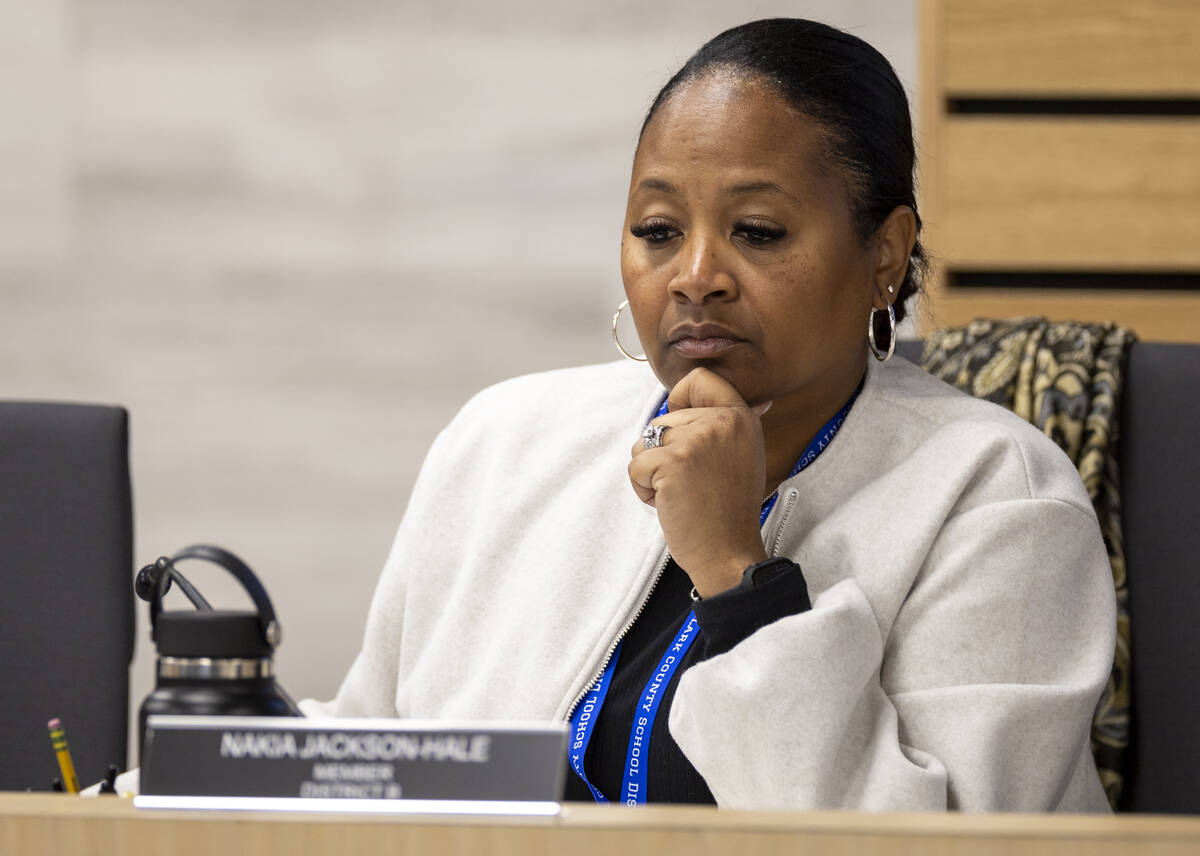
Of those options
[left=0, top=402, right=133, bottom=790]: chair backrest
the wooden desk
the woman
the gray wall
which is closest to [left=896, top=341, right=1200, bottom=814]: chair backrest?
the woman

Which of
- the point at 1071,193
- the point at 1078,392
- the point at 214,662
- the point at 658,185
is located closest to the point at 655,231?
the point at 658,185

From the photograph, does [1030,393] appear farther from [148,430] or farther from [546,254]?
[148,430]

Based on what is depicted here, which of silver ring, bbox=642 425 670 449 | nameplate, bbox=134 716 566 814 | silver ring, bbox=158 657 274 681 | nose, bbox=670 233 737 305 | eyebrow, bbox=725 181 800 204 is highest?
eyebrow, bbox=725 181 800 204

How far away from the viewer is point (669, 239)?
127 centimetres

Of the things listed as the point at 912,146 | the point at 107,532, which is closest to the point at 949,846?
the point at 912,146

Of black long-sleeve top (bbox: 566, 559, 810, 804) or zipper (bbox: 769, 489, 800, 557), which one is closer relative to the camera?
black long-sleeve top (bbox: 566, 559, 810, 804)

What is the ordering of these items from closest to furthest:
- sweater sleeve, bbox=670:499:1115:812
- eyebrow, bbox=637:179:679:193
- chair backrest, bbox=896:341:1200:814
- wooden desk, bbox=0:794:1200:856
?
wooden desk, bbox=0:794:1200:856 < sweater sleeve, bbox=670:499:1115:812 < eyebrow, bbox=637:179:679:193 < chair backrest, bbox=896:341:1200:814

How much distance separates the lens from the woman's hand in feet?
3.76

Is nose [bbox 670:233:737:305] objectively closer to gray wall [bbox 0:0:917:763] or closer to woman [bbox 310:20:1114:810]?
woman [bbox 310:20:1114:810]

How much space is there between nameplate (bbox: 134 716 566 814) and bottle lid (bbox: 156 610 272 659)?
7cm

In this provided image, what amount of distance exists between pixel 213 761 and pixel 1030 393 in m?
1.16

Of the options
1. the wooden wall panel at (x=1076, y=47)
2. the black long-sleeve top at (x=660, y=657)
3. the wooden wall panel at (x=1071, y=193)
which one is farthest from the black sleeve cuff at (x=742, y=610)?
the wooden wall panel at (x=1076, y=47)

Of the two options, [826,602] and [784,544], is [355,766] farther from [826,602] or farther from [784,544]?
[784,544]

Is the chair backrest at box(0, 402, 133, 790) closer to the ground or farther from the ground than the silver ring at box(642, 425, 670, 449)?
closer to the ground
